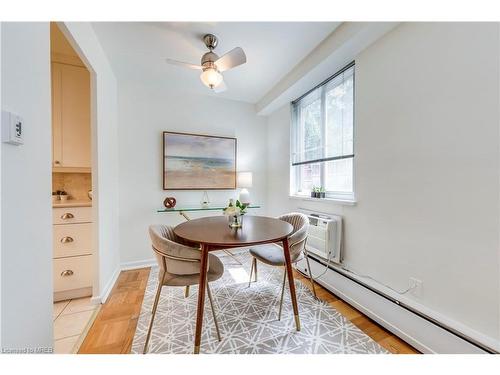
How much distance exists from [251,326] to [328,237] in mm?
1075

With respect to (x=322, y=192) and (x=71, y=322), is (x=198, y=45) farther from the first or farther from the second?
(x=71, y=322)

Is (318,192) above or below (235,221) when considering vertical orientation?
above

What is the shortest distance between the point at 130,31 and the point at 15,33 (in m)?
1.26

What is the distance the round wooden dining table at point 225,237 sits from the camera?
4.23 feet

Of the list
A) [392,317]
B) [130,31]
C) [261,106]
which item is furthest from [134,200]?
[392,317]

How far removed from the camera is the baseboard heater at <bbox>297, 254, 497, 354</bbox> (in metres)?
1.18

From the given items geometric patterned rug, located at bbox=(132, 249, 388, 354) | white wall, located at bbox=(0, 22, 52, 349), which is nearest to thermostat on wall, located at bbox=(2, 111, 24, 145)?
white wall, located at bbox=(0, 22, 52, 349)

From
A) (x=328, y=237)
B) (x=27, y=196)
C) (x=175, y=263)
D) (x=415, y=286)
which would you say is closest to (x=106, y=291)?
(x=175, y=263)

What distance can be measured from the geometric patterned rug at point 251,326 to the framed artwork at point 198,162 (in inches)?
55.6

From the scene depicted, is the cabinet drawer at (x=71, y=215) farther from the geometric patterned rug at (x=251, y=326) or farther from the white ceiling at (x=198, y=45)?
the white ceiling at (x=198, y=45)

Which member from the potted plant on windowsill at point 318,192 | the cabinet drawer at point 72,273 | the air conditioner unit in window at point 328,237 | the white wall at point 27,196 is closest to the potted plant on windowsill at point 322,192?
the potted plant on windowsill at point 318,192

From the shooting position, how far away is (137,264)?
2725 mm

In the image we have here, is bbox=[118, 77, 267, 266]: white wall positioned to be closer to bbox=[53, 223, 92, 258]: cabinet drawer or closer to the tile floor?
bbox=[53, 223, 92, 258]: cabinet drawer
